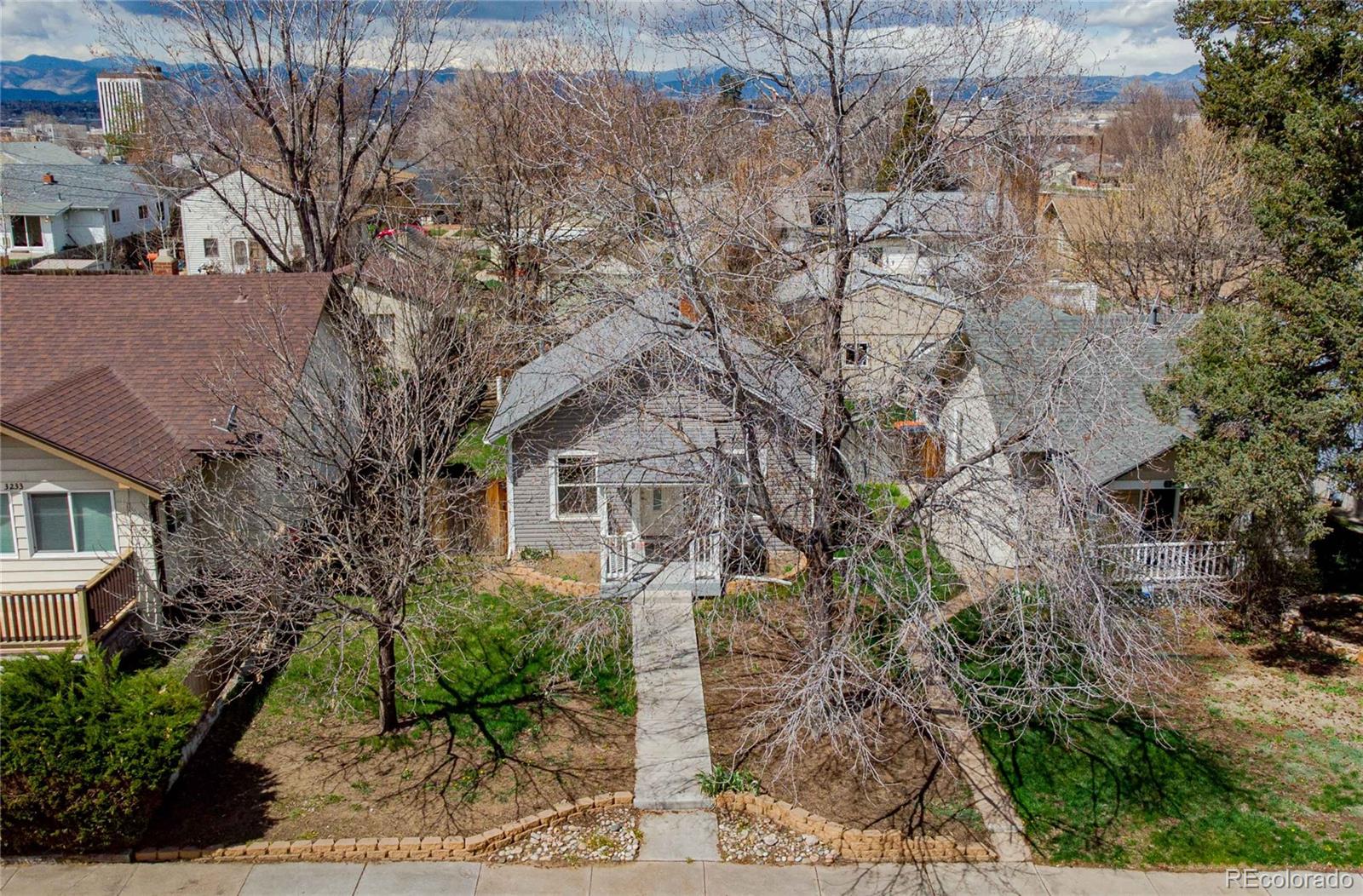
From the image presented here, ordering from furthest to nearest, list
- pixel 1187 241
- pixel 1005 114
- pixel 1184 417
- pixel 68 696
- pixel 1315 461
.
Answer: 1. pixel 1187 241
2. pixel 1184 417
3. pixel 1315 461
4. pixel 1005 114
5. pixel 68 696

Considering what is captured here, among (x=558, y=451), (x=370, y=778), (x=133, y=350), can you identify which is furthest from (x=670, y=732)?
(x=133, y=350)

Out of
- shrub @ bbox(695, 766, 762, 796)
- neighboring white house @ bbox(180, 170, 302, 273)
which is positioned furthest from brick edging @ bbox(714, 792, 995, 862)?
neighboring white house @ bbox(180, 170, 302, 273)

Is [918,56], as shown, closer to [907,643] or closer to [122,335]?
[907,643]

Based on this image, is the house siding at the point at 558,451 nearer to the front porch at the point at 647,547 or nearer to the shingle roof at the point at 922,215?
the front porch at the point at 647,547

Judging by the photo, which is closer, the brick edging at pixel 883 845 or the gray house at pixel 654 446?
the brick edging at pixel 883 845

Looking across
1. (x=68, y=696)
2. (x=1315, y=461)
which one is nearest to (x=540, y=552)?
(x=68, y=696)

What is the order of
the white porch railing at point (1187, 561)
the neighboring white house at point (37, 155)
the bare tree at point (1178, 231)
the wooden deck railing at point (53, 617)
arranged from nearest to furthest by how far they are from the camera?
the wooden deck railing at point (53, 617)
the white porch railing at point (1187, 561)
the bare tree at point (1178, 231)
the neighboring white house at point (37, 155)

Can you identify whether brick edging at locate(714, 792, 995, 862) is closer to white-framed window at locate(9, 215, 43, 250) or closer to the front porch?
the front porch

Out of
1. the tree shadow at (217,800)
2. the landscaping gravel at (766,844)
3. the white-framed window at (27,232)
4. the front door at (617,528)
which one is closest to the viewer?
the landscaping gravel at (766,844)

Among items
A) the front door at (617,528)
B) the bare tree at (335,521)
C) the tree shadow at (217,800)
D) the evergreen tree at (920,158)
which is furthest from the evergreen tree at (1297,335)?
the tree shadow at (217,800)
